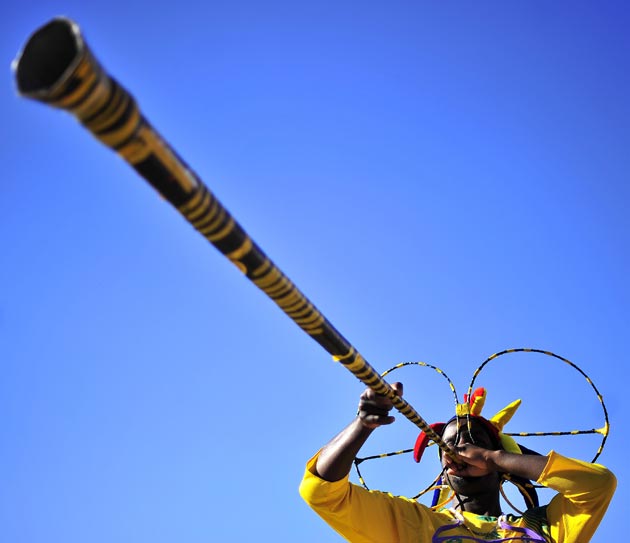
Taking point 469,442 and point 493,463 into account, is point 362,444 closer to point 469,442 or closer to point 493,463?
point 493,463

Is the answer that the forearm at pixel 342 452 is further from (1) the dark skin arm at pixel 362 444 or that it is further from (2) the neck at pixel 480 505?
(2) the neck at pixel 480 505

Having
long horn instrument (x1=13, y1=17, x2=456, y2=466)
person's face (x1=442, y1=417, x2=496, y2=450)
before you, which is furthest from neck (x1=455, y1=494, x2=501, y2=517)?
long horn instrument (x1=13, y1=17, x2=456, y2=466)

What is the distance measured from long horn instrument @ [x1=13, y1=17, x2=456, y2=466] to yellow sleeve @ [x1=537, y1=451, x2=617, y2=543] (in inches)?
108

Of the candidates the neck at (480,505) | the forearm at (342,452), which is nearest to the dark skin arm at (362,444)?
the forearm at (342,452)

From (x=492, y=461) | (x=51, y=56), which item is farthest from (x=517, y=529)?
(x=51, y=56)

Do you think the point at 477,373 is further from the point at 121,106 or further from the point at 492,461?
the point at 121,106

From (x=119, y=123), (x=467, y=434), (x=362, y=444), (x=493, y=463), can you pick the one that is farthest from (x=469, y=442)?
(x=119, y=123)

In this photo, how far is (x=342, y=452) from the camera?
405 cm

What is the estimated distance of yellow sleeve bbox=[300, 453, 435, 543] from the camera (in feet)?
13.7

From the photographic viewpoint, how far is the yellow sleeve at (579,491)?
4.20 meters

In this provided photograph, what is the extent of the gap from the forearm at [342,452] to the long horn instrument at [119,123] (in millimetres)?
1865

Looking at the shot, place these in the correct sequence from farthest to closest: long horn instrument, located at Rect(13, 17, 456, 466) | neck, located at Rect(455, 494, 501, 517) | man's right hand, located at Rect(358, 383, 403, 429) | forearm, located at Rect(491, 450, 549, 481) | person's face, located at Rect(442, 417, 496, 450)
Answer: person's face, located at Rect(442, 417, 496, 450), neck, located at Rect(455, 494, 501, 517), forearm, located at Rect(491, 450, 549, 481), man's right hand, located at Rect(358, 383, 403, 429), long horn instrument, located at Rect(13, 17, 456, 466)

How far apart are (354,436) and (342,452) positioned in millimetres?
139

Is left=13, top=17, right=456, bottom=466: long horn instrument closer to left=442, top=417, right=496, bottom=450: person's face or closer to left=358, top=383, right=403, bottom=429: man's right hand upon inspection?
left=358, top=383, right=403, bottom=429: man's right hand
